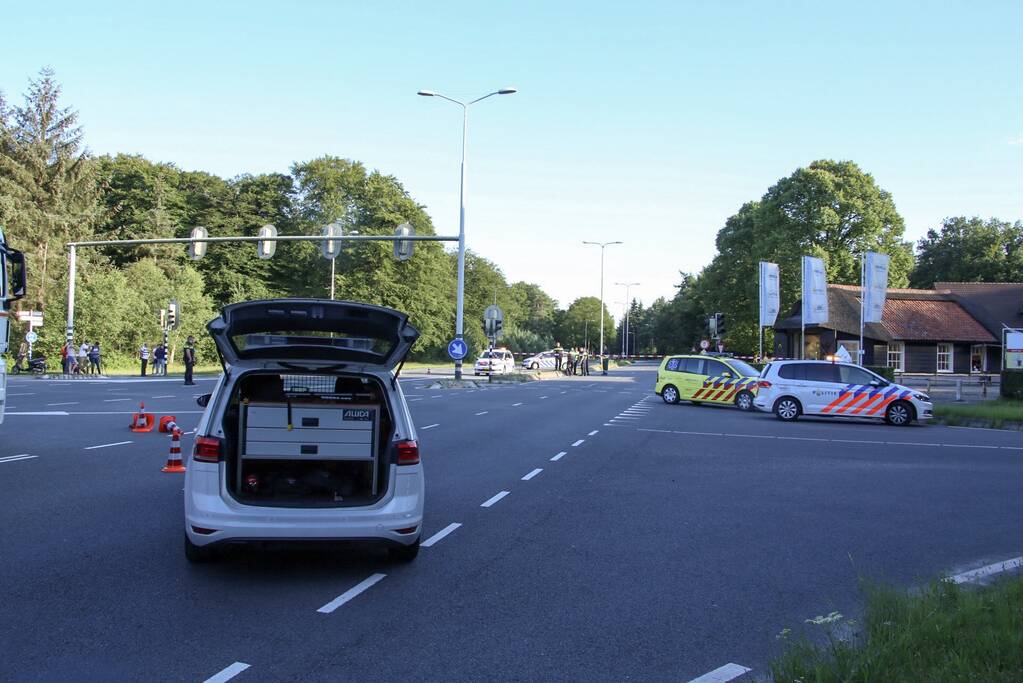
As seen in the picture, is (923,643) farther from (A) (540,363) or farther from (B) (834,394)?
(A) (540,363)

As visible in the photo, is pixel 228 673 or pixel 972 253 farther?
pixel 972 253

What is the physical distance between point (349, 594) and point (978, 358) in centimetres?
5609

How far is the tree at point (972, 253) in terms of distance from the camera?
72.2 meters

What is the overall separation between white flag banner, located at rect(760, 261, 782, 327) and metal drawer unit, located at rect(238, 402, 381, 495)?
111 feet

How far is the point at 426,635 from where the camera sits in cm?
506

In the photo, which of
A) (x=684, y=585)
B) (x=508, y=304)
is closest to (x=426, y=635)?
(x=684, y=585)

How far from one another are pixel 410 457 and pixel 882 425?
1921cm

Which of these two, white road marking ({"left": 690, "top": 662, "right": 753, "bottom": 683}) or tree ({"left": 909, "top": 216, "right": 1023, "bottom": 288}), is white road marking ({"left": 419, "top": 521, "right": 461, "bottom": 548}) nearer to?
white road marking ({"left": 690, "top": 662, "right": 753, "bottom": 683})

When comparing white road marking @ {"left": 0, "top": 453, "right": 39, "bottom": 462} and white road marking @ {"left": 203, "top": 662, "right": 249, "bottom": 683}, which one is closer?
white road marking @ {"left": 203, "top": 662, "right": 249, "bottom": 683}

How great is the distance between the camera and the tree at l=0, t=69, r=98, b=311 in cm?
4966

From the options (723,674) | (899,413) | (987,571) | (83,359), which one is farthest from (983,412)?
(83,359)

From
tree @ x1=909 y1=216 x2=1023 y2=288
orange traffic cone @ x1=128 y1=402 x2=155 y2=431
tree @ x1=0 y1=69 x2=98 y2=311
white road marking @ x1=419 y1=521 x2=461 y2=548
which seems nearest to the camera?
white road marking @ x1=419 y1=521 x2=461 y2=548

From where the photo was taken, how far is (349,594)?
19.2 feet

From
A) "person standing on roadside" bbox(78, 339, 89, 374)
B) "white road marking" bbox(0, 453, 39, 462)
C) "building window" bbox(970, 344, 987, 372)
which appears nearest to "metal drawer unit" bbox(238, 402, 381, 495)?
"white road marking" bbox(0, 453, 39, 462)
